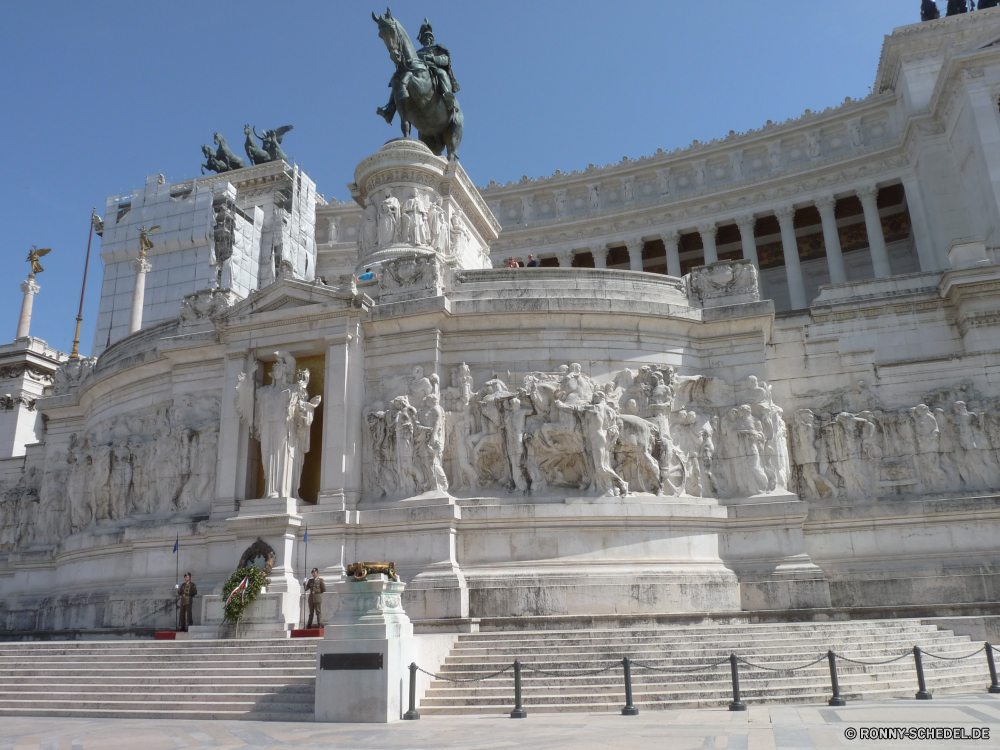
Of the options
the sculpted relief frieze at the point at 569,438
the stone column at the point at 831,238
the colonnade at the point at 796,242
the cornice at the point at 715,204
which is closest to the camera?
the sculpted relief frieze at the point at 569,438

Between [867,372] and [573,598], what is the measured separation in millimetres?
11349

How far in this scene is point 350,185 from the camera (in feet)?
108

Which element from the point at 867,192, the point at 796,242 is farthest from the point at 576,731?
the point at 796,242

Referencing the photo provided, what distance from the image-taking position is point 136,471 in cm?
2517

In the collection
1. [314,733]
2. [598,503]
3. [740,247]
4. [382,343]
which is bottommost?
[314,733]

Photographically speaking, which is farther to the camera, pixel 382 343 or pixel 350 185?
pixel 350 185

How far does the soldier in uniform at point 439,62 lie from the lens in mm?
34719

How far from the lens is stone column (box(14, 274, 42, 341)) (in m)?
59.8

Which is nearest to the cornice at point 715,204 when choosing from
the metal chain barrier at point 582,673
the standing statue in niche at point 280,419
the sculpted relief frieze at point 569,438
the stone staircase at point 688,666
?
the sculpted relief frieze at point 569,438

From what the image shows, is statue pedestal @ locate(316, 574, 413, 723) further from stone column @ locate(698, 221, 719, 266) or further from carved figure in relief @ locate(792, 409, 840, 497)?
stone column @ locate(698, 221, 719, 266)

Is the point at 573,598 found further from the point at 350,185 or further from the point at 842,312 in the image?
the point at 350,185

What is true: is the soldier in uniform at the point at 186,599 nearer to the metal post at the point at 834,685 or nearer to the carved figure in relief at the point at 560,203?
the metal post at the point at 834,685

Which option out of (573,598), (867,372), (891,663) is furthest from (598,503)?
(867,372)

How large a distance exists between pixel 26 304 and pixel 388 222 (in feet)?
144
